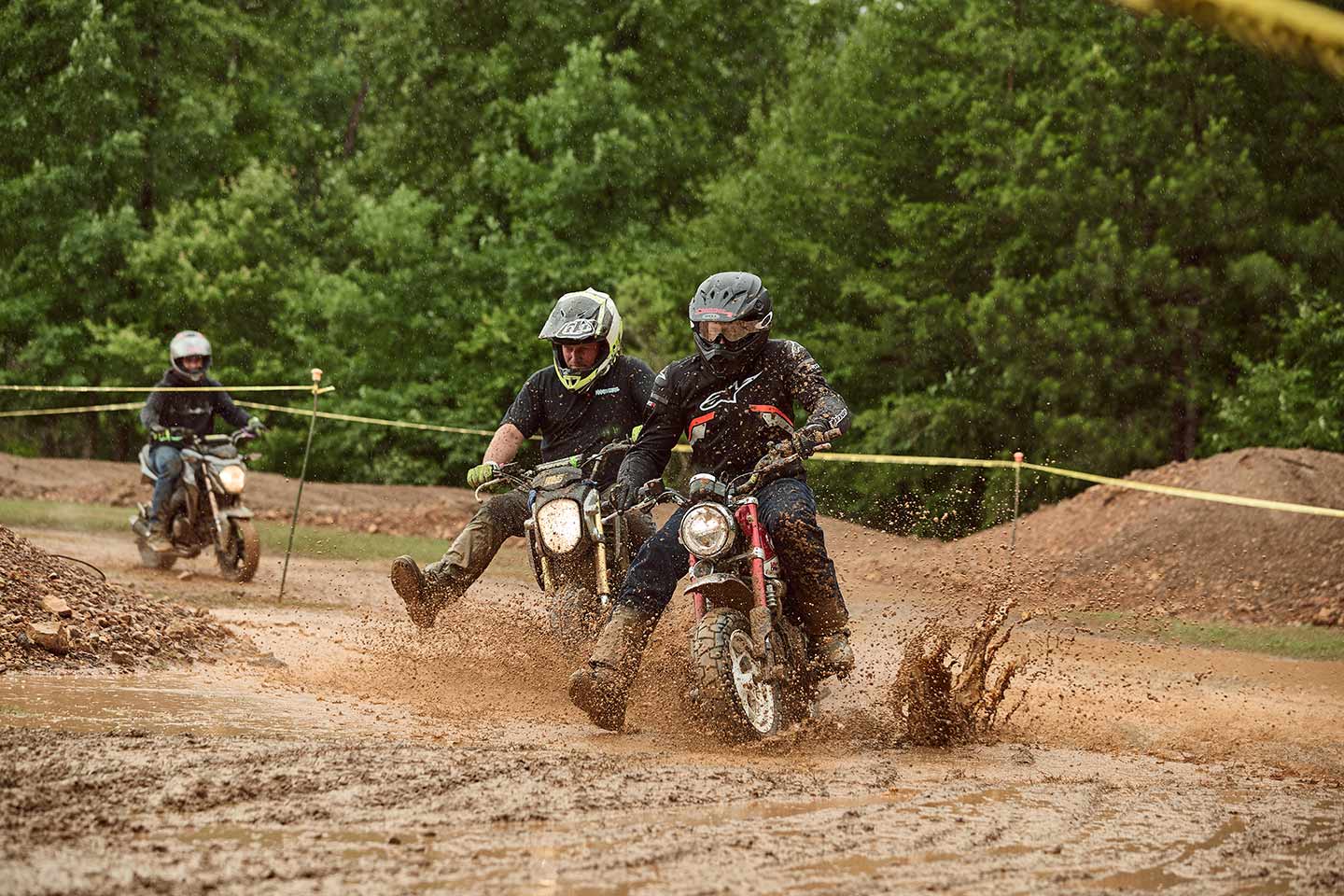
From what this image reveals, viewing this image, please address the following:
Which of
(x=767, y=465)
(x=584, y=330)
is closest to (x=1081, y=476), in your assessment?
(x=584, y=330)

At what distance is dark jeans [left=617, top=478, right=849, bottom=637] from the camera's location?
7.42 metres

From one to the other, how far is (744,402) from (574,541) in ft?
4.71

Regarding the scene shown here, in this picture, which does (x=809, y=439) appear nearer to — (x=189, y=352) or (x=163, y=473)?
(x=163, y=473)

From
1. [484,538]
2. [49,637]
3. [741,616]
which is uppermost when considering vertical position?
[484,538]

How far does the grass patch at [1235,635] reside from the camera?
1326 centimetres

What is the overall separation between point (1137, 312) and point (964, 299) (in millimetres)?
4930

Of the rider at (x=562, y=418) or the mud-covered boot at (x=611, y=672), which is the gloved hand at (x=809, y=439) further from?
the rider at (x=562, y=418)

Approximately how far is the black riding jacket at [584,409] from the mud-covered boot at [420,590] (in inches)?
38.7

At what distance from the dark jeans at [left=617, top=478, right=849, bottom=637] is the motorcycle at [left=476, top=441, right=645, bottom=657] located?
928mm

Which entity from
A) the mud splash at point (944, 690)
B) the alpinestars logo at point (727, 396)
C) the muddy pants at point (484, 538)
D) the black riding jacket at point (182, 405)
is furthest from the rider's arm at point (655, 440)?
the black riding jacket at point (182, 405)

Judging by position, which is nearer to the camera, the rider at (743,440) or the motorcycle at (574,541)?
the rider at (743,440)

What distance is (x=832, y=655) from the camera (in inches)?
298

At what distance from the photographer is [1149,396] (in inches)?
1035

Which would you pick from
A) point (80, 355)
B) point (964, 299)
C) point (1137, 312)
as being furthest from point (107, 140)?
point (1137, 312)
